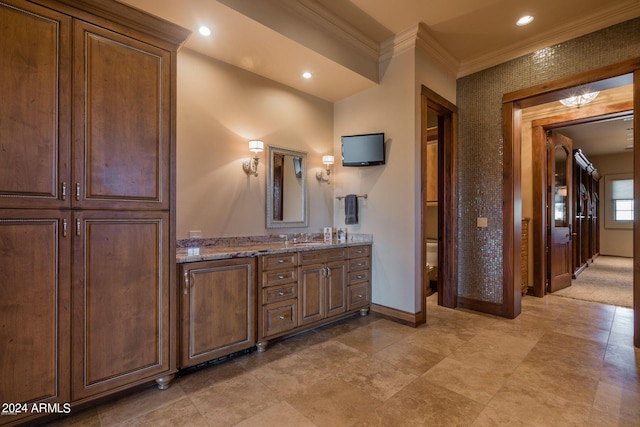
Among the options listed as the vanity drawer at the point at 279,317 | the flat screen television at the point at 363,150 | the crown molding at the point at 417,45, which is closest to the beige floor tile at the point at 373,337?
the vanity drawer at the point at 279,317

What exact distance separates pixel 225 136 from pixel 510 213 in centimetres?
345

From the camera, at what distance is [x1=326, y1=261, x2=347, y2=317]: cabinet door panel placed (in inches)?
127

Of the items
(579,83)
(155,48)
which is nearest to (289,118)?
(155,48)

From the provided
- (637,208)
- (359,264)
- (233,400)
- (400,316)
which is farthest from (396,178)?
(233,400)

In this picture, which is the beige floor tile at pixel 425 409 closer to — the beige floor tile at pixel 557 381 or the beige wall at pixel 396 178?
the beige floor tile at pixel 557 381

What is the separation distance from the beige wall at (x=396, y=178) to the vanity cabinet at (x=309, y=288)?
27 centimetres

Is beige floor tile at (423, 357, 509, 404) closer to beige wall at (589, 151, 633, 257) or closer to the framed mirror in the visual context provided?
the framed mirror

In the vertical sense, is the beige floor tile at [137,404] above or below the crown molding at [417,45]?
below

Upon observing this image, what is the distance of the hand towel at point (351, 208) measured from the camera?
151 inches

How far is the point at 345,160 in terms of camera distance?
3811 mm

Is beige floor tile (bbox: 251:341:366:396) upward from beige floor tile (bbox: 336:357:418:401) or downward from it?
downward

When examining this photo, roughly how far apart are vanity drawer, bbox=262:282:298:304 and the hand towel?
1298 mm

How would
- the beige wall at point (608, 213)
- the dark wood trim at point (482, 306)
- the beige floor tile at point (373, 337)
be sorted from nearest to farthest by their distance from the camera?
the beige floor tile at point (373, 337) → the dark wood trim at point (482, 306) → the beige wall at point (608, 213)

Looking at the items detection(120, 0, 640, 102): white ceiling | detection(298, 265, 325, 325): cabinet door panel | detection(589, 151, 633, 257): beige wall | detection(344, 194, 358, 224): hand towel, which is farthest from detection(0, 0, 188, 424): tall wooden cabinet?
detection(589, 151, 633, 257): beige wall
